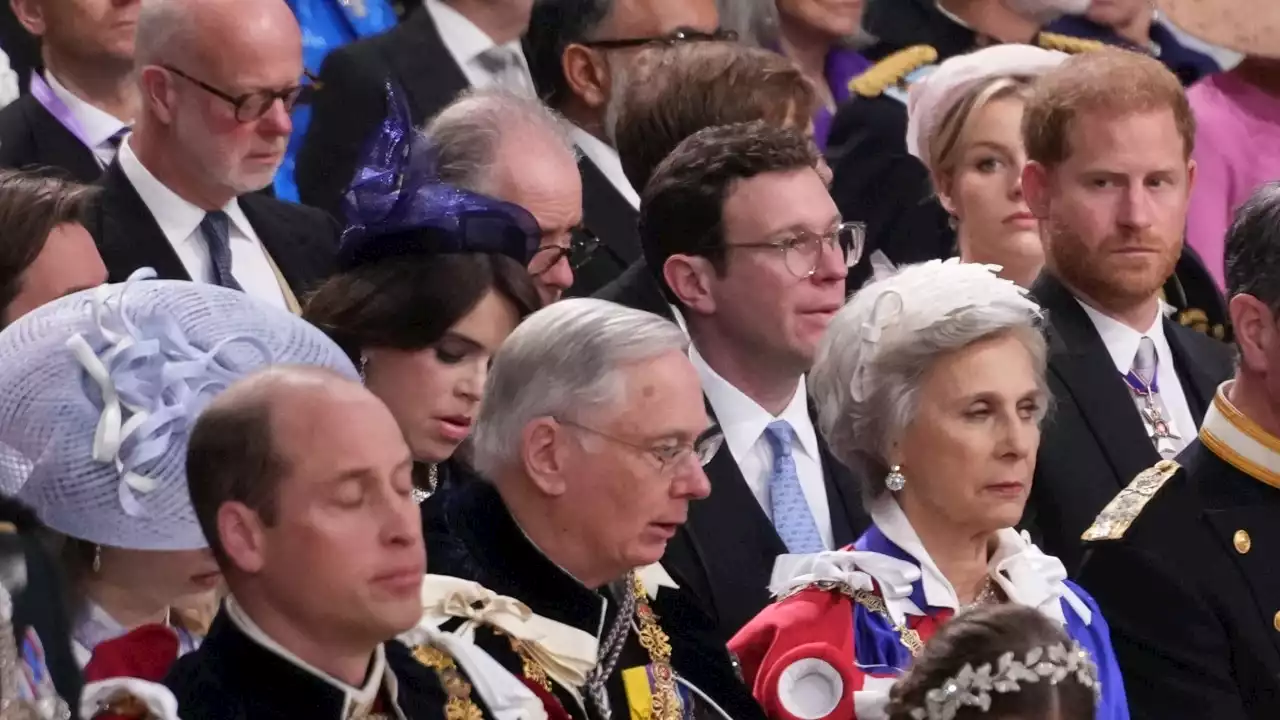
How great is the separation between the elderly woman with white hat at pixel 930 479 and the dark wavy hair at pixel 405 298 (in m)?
0.56

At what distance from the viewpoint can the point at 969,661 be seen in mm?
3299

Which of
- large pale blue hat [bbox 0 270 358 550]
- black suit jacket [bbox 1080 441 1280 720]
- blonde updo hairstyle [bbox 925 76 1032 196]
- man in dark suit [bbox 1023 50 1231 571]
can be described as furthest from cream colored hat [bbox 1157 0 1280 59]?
large pale blue hat [bbox 0 270 358 550]

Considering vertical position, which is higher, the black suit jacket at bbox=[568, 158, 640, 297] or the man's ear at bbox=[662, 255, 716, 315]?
the man's ear at bbox=[662, 255, 716, 315]

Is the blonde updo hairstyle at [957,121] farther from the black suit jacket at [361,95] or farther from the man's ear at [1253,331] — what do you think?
the man's ear at [1253,331]

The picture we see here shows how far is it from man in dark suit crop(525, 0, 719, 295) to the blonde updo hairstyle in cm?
52

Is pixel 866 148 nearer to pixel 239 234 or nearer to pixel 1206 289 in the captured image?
pixel 1206 289

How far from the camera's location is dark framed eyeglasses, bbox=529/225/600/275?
177 inches

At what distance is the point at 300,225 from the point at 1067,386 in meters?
1.39

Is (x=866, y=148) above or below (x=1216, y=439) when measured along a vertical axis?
below

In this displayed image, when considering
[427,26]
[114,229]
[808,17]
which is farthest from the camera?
[808,17]

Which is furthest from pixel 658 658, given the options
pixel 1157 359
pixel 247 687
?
pixel 1157 359

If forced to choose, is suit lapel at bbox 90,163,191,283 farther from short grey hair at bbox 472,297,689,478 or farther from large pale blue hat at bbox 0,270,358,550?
short grey hair at bbox 472,297,689,478

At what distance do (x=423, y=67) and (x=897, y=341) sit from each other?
1783 millimetres

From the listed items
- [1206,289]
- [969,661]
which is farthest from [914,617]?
[1206,289]
